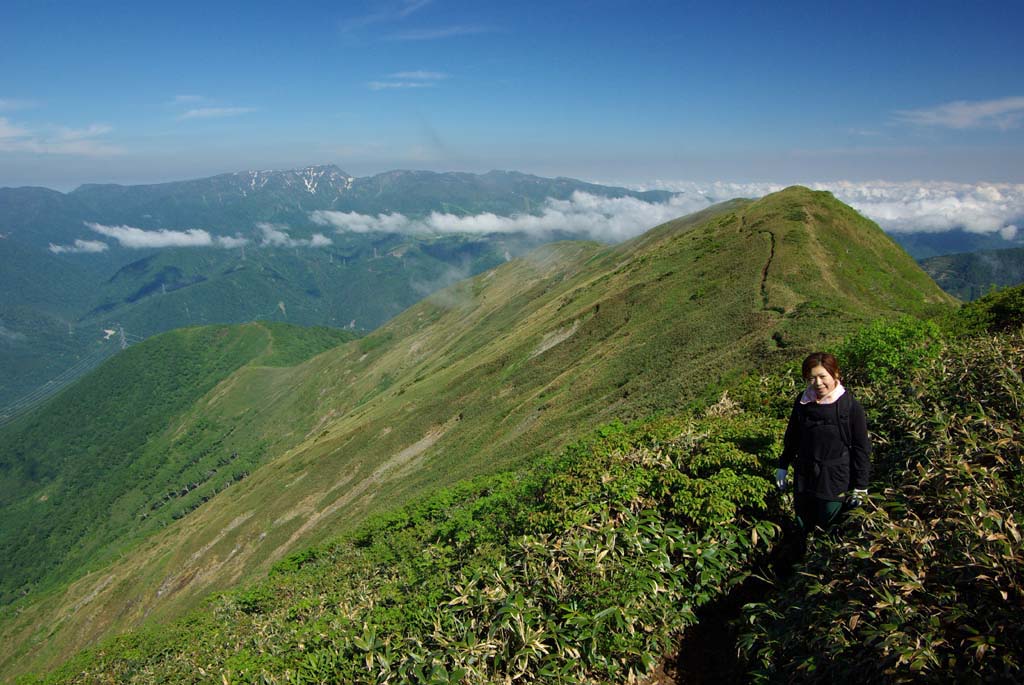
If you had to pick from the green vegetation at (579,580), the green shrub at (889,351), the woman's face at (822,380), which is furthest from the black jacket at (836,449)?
the green shrub at (889,351)

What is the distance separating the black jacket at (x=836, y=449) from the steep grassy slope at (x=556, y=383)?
2197 cm

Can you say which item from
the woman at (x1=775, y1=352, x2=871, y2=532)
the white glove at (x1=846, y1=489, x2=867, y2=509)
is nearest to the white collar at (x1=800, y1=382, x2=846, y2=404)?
the woman at (x1=775, y1=352, x2=871, y2=532)

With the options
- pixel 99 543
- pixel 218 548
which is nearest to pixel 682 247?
pixel 218 548

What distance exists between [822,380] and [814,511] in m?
2.19

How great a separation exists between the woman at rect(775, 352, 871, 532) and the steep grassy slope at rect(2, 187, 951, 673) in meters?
21.9

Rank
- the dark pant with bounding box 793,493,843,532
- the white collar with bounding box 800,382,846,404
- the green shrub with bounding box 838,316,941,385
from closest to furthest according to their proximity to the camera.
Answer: the dark pant with bounding box 793,493,843,532, the white collar with bounding box 800,382,846,404, the green shrub with bounding box 838,316,941,385

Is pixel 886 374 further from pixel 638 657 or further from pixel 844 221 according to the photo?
pixel 844 221

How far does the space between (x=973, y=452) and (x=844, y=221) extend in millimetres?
75603

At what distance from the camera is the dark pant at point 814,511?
27.7 ft

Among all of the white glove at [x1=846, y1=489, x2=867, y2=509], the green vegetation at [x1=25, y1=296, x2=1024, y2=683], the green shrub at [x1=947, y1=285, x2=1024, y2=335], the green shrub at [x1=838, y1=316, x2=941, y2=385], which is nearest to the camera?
the green vegetation at [x1=25, y1=296, x2=1024, y2=683]

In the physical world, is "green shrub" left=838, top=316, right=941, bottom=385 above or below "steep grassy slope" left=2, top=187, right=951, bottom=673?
above

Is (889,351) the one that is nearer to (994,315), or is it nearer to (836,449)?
(994,315)

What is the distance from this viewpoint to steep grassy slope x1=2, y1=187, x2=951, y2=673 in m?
40.3

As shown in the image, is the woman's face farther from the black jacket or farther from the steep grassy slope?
the steep grassy slope
